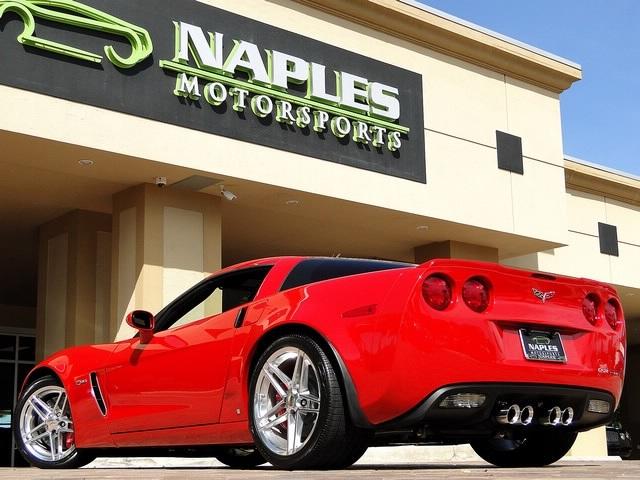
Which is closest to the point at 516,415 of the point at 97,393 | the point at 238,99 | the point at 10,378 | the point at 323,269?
the point at 323,269

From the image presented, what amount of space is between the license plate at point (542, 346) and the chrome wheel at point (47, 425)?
3.66m

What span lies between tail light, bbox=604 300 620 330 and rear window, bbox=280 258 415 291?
129cm

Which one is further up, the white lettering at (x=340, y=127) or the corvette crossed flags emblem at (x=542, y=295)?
the white lettering at (x=340, y=127)

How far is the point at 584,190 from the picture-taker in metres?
21.4

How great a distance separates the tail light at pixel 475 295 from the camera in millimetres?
5277

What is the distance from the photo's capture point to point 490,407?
17.0 ft

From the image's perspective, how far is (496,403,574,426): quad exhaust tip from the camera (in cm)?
533

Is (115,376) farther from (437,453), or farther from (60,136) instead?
(437,453)

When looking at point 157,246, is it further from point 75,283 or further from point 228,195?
point 75,283

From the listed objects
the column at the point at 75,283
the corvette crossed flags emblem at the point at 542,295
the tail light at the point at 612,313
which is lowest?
the tail light at the point at 612,313

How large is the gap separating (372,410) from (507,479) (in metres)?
1.27

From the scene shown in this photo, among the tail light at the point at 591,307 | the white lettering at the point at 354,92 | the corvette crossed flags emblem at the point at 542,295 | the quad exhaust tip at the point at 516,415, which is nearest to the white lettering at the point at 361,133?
the white lettering at the point at 354,92

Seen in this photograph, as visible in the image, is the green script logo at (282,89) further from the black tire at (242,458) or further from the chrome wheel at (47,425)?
the black tire at (242,458)

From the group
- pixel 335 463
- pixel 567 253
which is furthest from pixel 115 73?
pixel 567 253
